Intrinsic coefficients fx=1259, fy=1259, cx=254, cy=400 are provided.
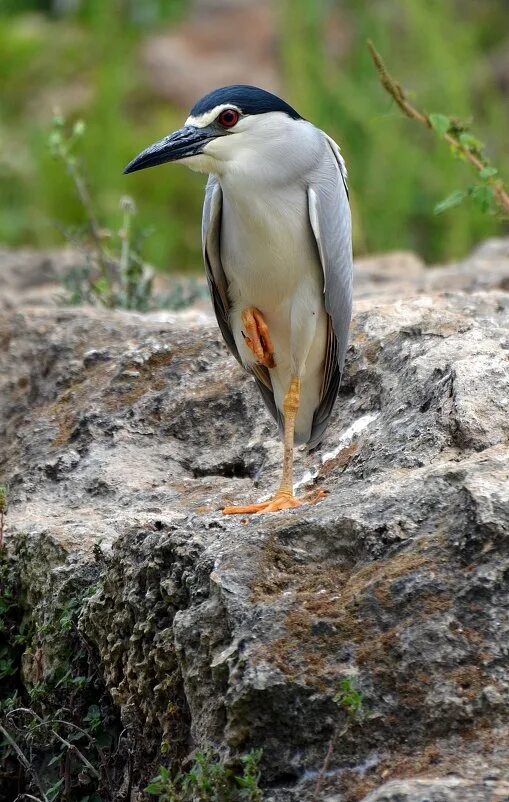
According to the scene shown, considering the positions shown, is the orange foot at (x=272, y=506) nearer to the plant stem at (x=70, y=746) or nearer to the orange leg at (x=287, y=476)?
the orange leg at (x=287, y=476)

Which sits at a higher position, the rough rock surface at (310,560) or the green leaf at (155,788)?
the rough rock surface at (310,560)

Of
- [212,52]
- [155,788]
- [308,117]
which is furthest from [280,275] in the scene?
[212,52]

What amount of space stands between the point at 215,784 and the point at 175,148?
80.3 inches

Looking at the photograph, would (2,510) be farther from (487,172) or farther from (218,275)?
(487,172)

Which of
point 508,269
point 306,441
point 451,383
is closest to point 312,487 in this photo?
point 306,441

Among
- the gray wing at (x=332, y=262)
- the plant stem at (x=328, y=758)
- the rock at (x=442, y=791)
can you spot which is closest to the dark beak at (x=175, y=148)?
the gray wing at (x=332, y=262)

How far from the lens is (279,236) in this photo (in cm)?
409

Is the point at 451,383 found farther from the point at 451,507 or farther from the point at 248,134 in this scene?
the point at 248,134

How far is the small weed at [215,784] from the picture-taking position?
Result: 269 centimetres

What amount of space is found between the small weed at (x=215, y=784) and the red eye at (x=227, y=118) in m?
2.07

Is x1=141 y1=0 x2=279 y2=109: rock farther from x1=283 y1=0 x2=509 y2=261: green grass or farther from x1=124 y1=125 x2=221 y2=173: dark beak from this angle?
x1=124 y1=125 x2=221 y2=173: dark beak

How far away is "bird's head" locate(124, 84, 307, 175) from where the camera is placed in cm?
396

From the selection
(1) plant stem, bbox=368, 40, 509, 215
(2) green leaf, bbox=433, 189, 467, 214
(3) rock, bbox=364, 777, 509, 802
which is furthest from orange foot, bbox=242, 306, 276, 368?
(3) rock, bbox=364, 777, 509, 802

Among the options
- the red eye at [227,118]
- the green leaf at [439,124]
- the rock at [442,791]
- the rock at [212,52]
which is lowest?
the rock at [212,52]
